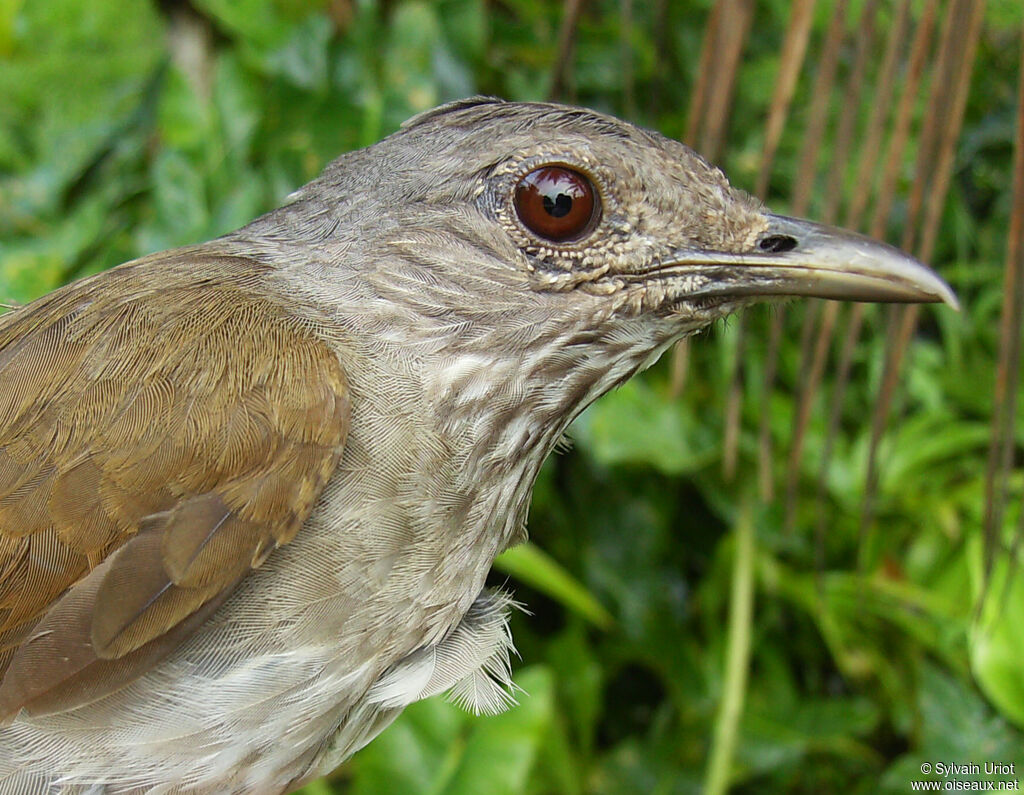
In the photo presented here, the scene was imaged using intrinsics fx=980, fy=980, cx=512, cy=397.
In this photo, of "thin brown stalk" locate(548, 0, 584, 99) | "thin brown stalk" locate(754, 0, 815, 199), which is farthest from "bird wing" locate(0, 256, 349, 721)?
"thin brown stalk" locate(754, 0, 815, 199)

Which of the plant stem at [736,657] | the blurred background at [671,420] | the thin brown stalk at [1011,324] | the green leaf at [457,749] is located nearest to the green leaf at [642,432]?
the blurred background at [671,420]

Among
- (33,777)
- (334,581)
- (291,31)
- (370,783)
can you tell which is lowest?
(370,783)

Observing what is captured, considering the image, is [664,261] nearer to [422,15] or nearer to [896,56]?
[896,56]

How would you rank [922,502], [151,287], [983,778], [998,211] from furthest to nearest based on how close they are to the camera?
1. [998,211]
2. [922,502]
3. [983,778]
4. [151,287]

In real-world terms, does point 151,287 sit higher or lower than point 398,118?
lower

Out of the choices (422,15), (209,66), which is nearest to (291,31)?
(422,15)

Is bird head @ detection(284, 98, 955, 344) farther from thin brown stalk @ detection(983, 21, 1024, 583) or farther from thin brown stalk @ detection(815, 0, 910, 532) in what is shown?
thin brown stalk @ detection(815, 0, 910, 532)

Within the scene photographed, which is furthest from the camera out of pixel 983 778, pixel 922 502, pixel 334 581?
pixel 922 502

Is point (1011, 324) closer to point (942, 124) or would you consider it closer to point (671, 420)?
point (942, 124)
